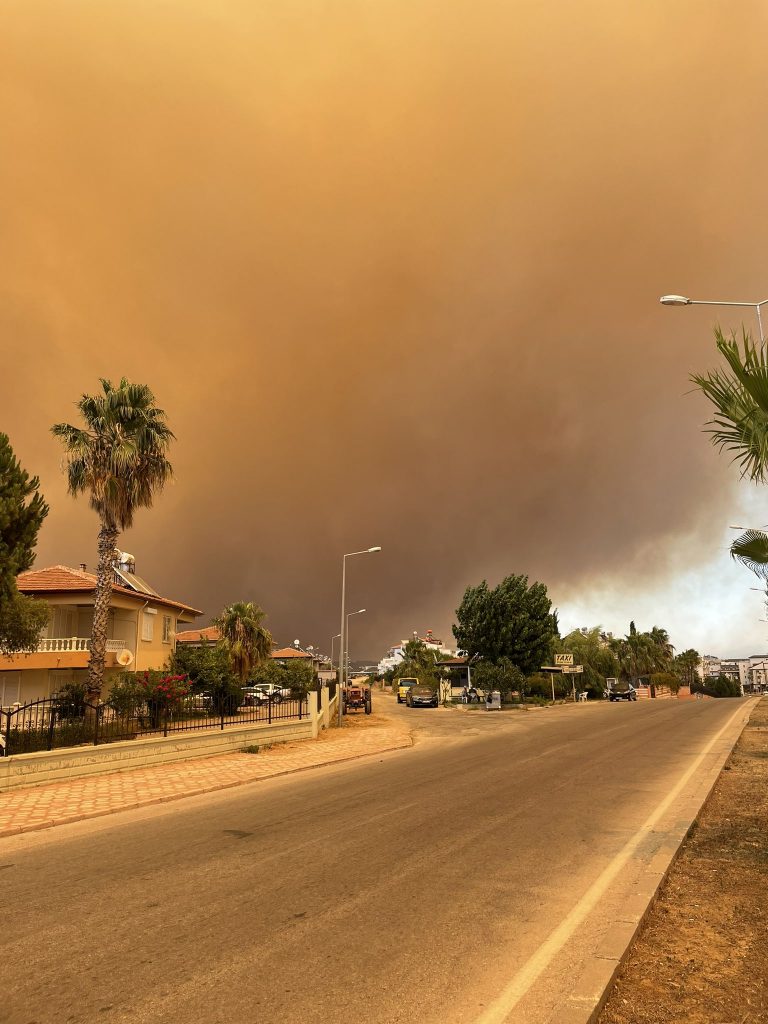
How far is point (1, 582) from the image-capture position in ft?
50.8

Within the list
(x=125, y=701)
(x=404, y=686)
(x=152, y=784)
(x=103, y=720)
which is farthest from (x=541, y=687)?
(x=152, y=784)

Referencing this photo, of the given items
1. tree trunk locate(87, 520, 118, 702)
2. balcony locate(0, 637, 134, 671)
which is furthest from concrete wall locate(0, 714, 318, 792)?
balcony locate(0, 637, 134, 671)

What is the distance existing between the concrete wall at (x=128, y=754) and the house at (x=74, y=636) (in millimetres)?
13054

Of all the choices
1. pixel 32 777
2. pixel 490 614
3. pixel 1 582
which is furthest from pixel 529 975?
pixel 490 614

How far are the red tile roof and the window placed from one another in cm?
73

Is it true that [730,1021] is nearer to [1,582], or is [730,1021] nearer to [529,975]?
[529,975]

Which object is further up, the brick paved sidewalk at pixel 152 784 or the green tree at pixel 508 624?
the green tree at pixel 508 624

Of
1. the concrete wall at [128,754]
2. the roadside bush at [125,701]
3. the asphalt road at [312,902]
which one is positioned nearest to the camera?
the asphalt road at [312,902]

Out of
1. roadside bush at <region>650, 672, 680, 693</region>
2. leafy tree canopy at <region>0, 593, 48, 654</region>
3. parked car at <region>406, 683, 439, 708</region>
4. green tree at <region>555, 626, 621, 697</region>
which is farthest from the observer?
roadside bush at <region>650, 672, 680, 693</region>

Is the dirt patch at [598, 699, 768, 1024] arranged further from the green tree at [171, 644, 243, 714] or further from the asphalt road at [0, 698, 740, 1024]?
the green tree at [171, 644, 243, 714]

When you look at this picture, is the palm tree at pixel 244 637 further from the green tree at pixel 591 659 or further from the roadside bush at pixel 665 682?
the roadside bush at pixel 665 682

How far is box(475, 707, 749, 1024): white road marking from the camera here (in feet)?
13.0

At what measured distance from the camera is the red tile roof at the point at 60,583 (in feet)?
102

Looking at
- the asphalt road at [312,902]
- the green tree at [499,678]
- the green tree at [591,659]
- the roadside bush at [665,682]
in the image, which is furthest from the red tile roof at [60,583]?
the roadside bush at [665,682]
